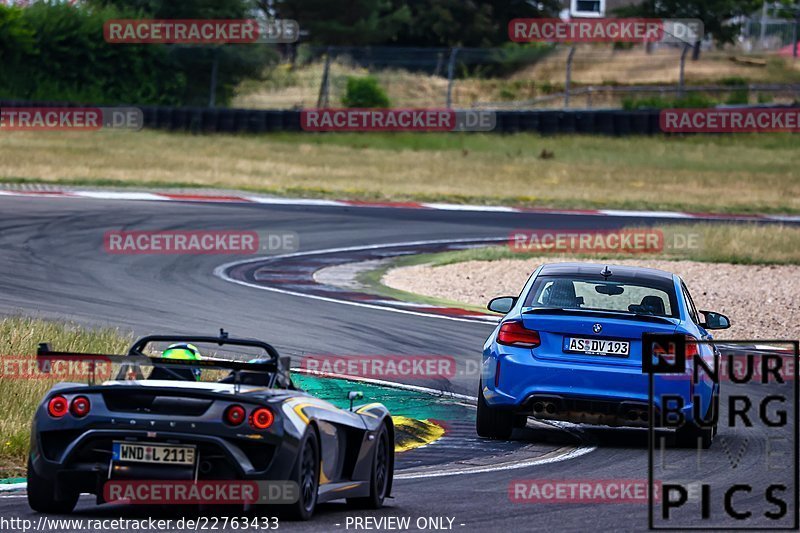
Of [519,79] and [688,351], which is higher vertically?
[519,79]

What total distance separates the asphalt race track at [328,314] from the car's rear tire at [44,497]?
0.27 feet

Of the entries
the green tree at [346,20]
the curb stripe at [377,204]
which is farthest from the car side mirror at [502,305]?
the green tree at [346,20]

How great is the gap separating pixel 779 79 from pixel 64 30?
87.7ft

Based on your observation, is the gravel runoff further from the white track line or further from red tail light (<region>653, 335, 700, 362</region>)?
red tail light (<region>653, 335, 700, 362</region>)

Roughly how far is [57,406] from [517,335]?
4334 millimetres

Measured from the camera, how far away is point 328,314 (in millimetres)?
17156

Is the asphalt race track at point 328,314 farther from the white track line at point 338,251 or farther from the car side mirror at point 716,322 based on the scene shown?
the car side mirror at point 716,322

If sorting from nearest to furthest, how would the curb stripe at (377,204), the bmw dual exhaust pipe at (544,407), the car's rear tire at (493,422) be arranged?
the bmw dual exhaust pipe at (544,407) < the car's rear tire at (493,422) < the curb stripe at (377,204)

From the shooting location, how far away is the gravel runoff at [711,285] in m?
18.3

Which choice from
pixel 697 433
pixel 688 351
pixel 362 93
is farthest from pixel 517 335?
pixel 362 93

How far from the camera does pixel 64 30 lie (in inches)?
1909

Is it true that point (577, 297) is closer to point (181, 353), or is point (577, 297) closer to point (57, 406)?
point (181, 353)

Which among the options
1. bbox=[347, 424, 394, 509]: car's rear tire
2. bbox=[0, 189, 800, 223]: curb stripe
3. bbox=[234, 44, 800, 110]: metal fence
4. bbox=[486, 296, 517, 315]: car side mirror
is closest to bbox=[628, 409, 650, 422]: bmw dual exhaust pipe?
bbox=[486, 296, 517, 315]: car side mirror

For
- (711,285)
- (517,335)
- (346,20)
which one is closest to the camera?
(517,335)
